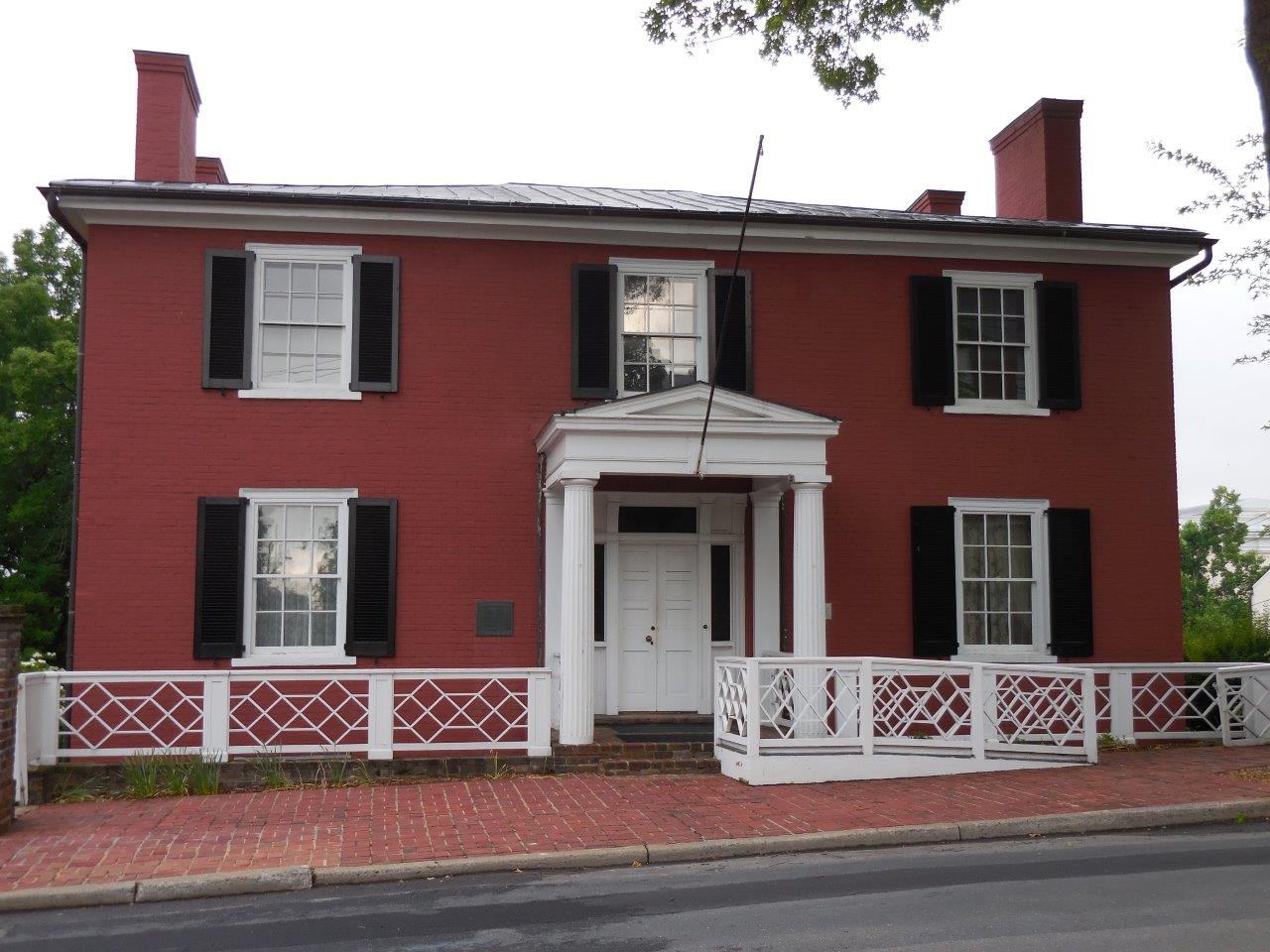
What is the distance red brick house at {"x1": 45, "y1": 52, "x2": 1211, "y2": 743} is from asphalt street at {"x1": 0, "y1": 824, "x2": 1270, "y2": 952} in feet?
13.8

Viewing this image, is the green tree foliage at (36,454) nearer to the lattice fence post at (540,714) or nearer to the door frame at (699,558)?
the door frame at (699,558)

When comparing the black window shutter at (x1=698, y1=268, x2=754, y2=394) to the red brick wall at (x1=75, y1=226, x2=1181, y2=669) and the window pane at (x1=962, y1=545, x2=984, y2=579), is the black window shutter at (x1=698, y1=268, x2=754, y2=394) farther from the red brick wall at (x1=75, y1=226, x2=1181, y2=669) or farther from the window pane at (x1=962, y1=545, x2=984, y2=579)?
the window pane at (x1=962, y1=545, x2=984, y2=579)

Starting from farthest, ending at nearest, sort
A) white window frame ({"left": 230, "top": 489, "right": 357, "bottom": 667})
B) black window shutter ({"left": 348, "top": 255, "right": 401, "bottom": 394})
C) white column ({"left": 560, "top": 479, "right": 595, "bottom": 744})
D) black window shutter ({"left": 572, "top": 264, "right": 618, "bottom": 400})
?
black window shutter ({"left": 572, "top": 264, "right": 618, "bottom": 400})
black window shutter ({"left": 348, "top": 255, "right": 401, "bottom": 394})
white window frame ({"left": 230, "top": 489, "right": 357, "bottom": 667})
white column ({"left": 560, "top": 479, "right": 595, "bottom": 744})

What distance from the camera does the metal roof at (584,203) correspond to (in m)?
12.9

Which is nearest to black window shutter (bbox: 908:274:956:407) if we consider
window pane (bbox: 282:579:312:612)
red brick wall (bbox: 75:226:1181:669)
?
red brick wall (bbox: 75:226:1181:669)

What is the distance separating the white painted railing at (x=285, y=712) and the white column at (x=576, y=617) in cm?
23

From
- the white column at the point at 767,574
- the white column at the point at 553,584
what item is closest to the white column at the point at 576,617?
the white column at the point at 553,584

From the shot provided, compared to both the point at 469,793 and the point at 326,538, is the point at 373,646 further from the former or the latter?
the point at 469,793

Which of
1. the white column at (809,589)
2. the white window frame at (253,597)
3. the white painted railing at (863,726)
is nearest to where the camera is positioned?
the white painted railing at (863,726)

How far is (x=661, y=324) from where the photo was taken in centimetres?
1395

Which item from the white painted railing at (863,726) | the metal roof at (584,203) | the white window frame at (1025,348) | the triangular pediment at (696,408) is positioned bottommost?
the white painted railing at (863,726)

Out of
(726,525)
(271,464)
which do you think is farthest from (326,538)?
(726,525)

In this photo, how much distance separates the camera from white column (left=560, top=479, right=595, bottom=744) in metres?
12.0

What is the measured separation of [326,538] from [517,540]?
208 cm
